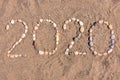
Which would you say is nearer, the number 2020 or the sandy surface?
the sandy surface

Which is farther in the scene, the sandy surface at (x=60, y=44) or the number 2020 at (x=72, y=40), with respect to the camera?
the number 2020 at (x=72, y=40)

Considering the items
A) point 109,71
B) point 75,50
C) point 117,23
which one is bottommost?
point 109,71

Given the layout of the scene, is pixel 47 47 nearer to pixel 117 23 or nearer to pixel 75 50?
pixel 75 50

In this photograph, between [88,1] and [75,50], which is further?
[88,1]

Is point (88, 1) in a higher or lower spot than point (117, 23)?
higher

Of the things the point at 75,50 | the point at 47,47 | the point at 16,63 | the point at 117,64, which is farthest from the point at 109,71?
the point at 16,63

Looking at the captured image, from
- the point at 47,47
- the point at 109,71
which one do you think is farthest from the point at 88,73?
the point at 47,47

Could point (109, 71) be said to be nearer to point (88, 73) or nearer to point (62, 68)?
point (88, 73)
